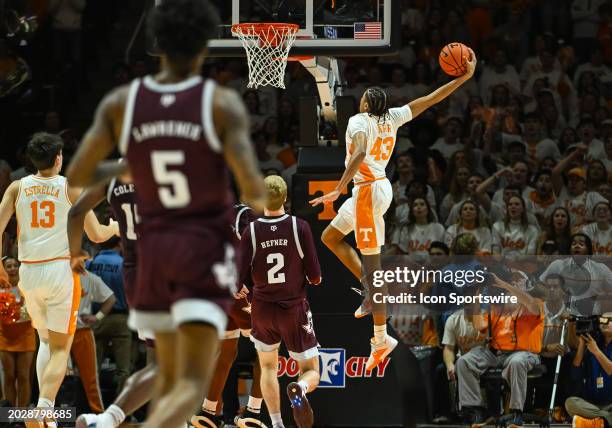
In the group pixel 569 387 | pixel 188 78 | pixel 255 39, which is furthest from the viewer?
pixel 569 387

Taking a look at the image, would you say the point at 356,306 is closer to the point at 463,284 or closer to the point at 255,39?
the point at 463,284

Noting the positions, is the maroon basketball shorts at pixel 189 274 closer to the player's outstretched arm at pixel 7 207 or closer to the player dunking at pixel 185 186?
the player dunking at pixel 185 186

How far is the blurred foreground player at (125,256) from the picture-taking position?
7055 mm

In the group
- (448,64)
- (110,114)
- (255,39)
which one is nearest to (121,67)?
(255,39)

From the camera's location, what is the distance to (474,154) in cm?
1444

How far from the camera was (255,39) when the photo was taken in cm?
1008

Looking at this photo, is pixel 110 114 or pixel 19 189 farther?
pixel 19 189

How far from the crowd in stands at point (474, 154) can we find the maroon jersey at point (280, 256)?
88.3 inches

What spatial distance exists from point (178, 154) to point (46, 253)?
3.97 m

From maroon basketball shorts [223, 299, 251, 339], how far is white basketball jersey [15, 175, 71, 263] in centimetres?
163

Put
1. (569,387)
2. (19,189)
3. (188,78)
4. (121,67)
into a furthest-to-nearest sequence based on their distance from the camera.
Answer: (121,67) → (569,387) → (19,189) → (188,78)

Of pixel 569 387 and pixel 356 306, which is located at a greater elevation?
pixel 356 306

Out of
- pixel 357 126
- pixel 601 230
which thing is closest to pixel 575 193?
pixel 601 230

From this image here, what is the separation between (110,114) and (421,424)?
5.97 m
